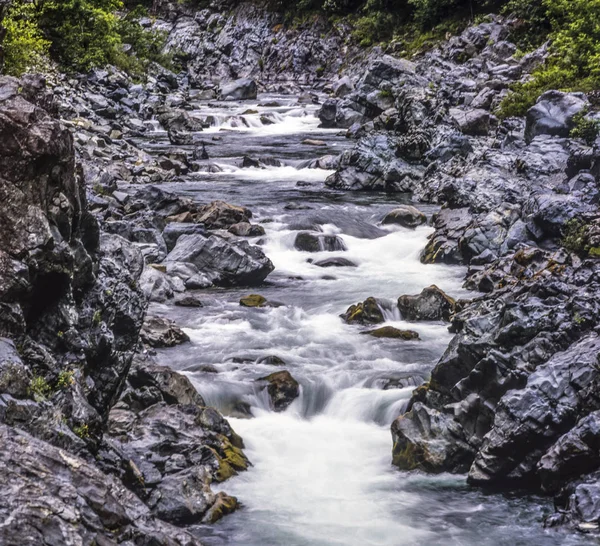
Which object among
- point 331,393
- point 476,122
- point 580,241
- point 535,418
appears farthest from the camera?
point 476,122

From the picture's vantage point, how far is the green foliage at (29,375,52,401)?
4.99 m

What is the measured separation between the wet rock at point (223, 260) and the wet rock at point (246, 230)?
222cm

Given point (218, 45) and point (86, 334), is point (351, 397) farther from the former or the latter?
point (218, 45)

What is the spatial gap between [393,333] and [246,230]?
6892 millimetres

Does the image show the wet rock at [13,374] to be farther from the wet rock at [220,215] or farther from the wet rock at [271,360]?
the wet rock at [220,215]

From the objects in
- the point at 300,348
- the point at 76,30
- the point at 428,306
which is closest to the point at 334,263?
the point at 428,306

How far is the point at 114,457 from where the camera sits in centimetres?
611

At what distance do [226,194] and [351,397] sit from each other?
495 inches

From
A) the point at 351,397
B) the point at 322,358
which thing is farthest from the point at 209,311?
the point at 351,397

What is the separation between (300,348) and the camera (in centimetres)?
1149

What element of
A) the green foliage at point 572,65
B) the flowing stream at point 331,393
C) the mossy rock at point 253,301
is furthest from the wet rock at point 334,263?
the green foliage at point 572,65

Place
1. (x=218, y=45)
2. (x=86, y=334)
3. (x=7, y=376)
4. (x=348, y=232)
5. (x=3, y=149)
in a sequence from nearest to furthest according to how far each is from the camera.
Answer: (x=7, y=376)
(x=3, y=149)
(x=86, y=334)
(x=348, y=232)
(x=218, y=45)

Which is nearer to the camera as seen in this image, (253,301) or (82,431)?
(82,431)

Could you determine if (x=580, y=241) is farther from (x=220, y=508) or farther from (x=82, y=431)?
(x=82, y=431)
